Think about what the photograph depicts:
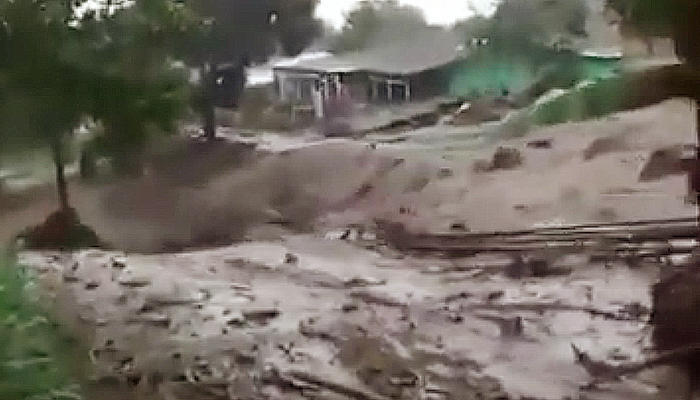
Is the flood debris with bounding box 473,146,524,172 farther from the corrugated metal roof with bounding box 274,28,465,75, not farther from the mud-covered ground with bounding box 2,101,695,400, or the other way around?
the corrugated metal roof with bounding box 274,28,465,75

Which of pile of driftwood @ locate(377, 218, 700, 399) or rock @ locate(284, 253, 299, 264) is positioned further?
rock @ locate(284, 253, 299, 264)

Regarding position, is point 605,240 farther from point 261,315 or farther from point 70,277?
point 70,277

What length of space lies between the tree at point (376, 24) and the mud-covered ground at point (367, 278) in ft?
0.40

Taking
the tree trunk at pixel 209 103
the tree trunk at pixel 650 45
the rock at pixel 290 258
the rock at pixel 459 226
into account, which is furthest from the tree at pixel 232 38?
the tree trunk at pixel 650 45

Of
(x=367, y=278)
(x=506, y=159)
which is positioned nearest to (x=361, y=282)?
(x=367, y=278)

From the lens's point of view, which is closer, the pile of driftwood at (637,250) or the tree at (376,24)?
the pile of driftwood at (637,250)

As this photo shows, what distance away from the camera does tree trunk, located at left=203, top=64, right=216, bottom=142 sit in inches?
52.1

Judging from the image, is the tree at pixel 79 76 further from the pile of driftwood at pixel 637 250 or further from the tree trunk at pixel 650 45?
the tree trunk at pixel 650 45

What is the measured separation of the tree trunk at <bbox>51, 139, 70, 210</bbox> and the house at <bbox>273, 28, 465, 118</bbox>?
0.93ft

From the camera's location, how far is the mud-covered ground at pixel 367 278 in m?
1.21

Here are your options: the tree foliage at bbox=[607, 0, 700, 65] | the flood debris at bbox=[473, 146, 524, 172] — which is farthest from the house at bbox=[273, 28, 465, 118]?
the tree foliage at bbox=[607, 0, 700, 65]

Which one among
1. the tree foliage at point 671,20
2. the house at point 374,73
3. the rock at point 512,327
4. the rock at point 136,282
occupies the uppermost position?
the tree foliage at point 671,20

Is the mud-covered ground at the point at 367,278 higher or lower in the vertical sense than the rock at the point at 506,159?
lower

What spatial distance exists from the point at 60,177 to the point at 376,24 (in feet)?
1.43
